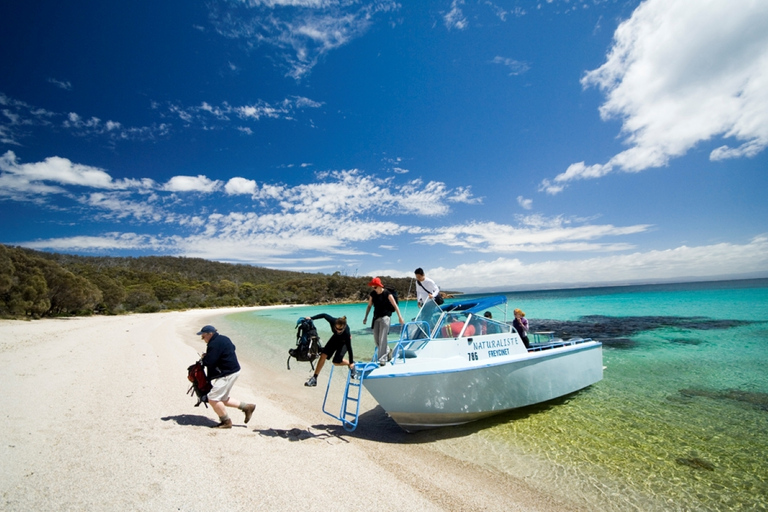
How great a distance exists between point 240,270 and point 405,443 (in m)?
111

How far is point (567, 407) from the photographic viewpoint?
7043 mm

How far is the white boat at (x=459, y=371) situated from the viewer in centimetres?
508

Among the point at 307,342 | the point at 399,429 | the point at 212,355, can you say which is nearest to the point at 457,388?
the point at 399,429

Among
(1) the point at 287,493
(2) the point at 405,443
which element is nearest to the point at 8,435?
(1) the point at 287,493

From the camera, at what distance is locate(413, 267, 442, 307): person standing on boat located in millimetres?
6684

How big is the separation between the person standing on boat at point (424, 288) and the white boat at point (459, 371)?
191mm

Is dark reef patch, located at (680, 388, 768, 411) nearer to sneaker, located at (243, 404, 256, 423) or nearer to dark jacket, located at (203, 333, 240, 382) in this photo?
sneaker, located at (243, 404, 256, 423)

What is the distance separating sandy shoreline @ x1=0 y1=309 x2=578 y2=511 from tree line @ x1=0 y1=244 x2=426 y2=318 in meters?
3.10

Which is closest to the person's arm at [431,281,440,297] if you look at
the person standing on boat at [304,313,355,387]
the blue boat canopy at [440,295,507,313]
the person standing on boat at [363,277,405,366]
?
the blue boat canopy at [440,295,507,313]

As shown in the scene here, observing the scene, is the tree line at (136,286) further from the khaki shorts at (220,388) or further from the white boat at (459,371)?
the khaki shorts at (220,388)

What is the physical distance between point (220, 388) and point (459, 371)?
3659 millimetres

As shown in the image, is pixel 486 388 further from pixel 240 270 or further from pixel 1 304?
pixel 240 270

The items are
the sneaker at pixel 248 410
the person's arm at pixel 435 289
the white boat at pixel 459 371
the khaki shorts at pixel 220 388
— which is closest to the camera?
the khaki shorts at pixel 220 388

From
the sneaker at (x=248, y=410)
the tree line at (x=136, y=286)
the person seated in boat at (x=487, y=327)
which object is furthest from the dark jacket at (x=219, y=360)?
the person seated in boat at (x=487, y=327)
